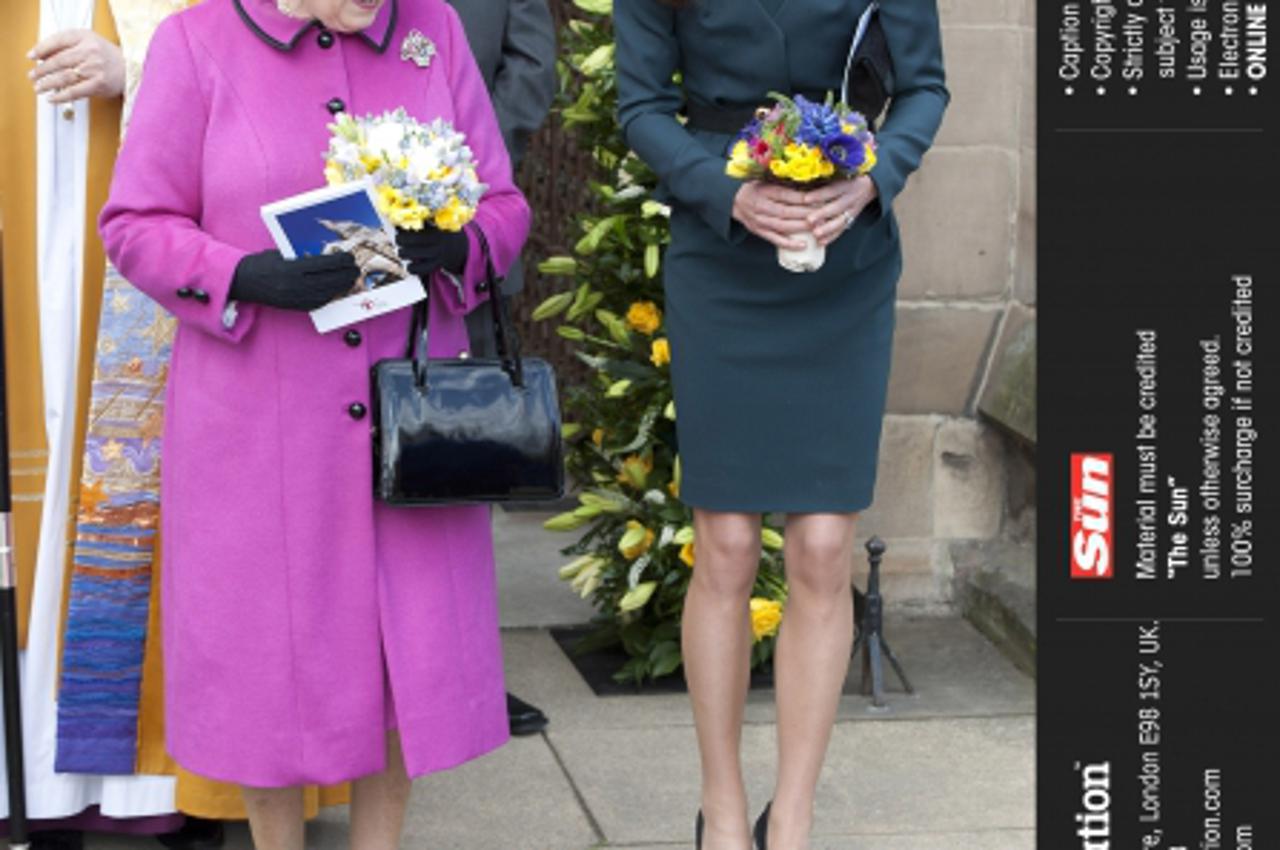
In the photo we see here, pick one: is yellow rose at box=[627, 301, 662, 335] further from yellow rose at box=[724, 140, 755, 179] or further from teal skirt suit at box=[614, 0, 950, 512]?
yellow rose at box=[724, 140, 755, 179]

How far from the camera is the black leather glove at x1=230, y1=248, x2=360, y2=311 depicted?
3920mm

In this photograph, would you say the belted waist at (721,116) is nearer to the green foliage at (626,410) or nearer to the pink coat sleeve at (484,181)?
the pink coat sleeve at (484,181)

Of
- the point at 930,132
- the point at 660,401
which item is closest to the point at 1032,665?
the point at 660,401

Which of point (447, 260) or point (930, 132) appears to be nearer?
point (447, 260)

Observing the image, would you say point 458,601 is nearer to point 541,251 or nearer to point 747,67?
point 747,67

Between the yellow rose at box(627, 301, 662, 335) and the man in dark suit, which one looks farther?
the yellow rose at box(627, 301, 662, 335)

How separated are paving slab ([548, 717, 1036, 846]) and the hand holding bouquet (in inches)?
54.3

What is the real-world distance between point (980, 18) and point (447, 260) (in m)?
2.80

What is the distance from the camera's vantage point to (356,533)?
412 cm

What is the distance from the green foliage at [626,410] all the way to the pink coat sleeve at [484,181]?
1.50 metres

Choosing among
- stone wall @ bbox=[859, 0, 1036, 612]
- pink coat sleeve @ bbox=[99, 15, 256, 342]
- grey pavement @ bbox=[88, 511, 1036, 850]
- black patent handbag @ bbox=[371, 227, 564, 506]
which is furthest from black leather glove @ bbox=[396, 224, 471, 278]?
stone wall @ bbox=[859, 0, 1036, 612]

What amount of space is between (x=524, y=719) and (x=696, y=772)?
0.50m

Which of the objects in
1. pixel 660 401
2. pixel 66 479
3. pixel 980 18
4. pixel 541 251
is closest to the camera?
pixel 66 479
